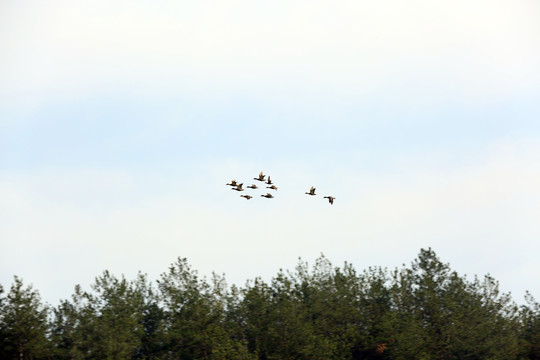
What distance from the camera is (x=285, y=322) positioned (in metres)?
68.4

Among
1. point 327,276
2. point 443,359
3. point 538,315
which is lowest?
point 443,359

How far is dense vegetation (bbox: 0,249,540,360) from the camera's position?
65688 millimetres

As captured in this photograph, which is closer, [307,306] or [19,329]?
[19,329]

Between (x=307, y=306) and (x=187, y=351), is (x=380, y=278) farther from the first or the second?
(x=187, y=351)

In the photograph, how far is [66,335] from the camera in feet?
226

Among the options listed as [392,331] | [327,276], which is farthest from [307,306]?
[392,331]

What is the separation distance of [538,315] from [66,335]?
2086 inches

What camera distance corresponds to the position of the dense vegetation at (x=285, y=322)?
216 feet

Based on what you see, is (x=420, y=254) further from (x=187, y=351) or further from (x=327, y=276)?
(x=187, y=351)

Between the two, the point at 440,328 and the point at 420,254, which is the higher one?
the point at 420,254

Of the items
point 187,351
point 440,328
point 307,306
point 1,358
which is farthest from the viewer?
point 307,306

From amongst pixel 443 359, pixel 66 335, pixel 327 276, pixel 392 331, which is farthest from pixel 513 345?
pixel 66 335

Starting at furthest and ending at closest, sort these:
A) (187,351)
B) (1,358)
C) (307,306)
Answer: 1. (307,306)
2. (187,351)
3. (1,358)

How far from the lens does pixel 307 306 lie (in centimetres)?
7912
